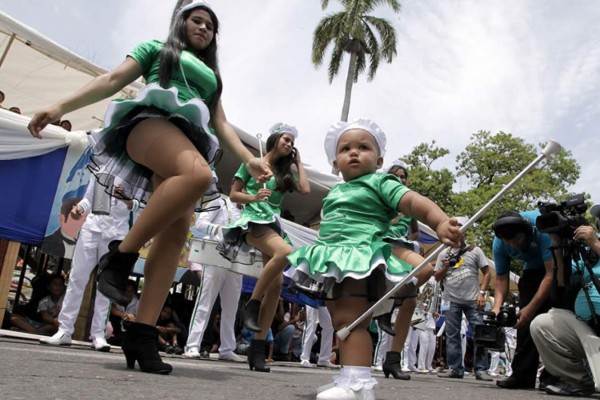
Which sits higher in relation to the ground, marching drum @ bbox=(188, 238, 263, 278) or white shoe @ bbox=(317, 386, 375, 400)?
marching drum @ bbox=(188, 238, 263, 278)

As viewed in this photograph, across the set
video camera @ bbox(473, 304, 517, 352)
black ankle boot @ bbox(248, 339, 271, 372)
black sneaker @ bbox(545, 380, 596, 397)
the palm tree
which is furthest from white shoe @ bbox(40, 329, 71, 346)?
the palm tree

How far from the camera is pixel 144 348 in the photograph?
2578 mm

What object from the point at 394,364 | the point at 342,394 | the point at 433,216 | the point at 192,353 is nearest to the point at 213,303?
the point at 192,353

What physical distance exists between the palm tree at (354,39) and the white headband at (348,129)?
2170cm

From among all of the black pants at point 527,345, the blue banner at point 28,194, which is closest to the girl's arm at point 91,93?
the blue banner at point 28,194

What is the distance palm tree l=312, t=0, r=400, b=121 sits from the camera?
79.9 ft

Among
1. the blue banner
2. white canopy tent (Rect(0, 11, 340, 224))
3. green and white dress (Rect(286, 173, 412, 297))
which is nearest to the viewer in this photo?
green and white dress (Rect(286, 173, 412, 297))

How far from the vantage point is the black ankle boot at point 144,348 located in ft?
8.36

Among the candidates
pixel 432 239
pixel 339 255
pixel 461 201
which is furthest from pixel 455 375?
pixel 461 201

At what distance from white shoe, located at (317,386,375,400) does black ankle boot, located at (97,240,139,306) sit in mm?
969

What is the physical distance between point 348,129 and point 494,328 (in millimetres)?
3085

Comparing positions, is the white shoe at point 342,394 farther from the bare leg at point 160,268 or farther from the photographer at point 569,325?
the photographer at point 569,325

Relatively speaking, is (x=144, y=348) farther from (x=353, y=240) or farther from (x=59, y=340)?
(x=59, y=340)

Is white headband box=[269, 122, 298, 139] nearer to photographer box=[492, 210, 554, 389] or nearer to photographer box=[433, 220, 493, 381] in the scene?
photographer box=[492, 210, 554, 389]
